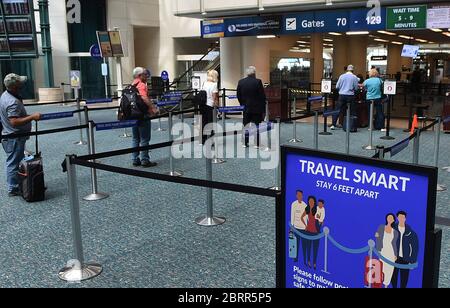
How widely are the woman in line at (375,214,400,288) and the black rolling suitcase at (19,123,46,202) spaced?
542cm

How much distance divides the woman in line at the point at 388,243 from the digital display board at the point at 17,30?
22856mm

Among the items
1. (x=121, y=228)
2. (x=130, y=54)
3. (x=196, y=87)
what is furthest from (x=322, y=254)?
(x=130, y=54)

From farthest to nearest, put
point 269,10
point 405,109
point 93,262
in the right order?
1. point 405,109
2. point 269,10
3. point 93,262

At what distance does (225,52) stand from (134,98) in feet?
30.9

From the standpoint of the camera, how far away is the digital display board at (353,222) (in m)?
2.33

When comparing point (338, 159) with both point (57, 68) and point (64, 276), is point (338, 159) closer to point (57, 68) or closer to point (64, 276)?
point (64, 276)

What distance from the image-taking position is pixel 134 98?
856 cm

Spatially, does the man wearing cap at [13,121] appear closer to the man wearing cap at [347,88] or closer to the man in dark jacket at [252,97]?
the man in dark jacket at [252,97]

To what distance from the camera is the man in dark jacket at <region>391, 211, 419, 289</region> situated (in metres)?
2.36

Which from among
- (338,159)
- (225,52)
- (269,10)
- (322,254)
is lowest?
(322,254)

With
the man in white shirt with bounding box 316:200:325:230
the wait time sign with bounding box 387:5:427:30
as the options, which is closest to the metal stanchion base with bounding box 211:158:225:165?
the man in white shirt with bounding box 316:200:325:230

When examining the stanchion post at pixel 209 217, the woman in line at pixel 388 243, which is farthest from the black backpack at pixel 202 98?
the woman in line at pixel 388 243

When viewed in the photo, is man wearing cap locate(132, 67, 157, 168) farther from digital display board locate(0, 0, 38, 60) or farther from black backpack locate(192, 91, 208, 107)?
digital display board locate(0, 0, 38, 60)

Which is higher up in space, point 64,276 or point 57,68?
point 57,68
